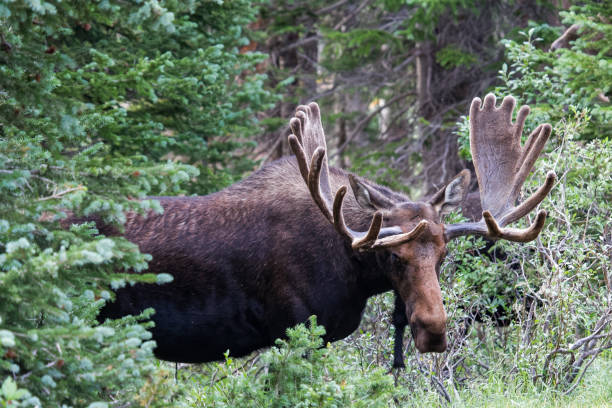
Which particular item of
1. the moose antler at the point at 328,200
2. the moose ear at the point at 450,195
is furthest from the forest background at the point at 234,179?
the moose ear at the point at 450,195

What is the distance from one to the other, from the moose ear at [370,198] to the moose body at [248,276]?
0.52 ft

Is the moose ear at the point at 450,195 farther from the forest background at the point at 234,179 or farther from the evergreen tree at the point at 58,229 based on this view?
the evergreen tree at the point at 58,229

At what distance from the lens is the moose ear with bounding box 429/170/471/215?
565 centimetres

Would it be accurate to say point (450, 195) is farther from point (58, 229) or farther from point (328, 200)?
point (58, 229)

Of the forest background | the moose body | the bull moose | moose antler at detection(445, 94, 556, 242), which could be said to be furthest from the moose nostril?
moose antler at detection(445, 94, 556, 242)

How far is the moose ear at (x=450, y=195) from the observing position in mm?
5648

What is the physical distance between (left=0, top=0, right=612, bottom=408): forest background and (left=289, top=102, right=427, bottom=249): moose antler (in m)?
0.72

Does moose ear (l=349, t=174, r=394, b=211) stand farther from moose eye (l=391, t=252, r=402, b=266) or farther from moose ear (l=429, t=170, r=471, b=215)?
moose eye (l=391, t=252, r=402, b=266)

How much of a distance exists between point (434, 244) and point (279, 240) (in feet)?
3.97

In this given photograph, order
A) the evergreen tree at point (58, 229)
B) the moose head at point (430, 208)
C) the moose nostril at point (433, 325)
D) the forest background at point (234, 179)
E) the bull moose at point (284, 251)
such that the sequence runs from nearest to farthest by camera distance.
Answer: the evergreen tree at point (58, 229), the forest background at point (234, 179), the moose nostril at point (433, 325), the moose head at point (430, 208), the bull moose at point (284, 251)

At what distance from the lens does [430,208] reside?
5586 mm

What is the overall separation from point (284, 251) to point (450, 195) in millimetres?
1317

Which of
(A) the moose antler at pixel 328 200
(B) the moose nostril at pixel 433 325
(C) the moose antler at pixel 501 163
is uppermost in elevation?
(A) the moose antler at pixel 328 200

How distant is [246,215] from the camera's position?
6.00 meters
